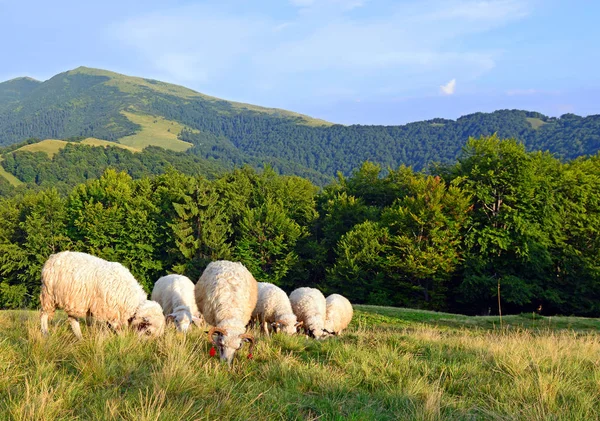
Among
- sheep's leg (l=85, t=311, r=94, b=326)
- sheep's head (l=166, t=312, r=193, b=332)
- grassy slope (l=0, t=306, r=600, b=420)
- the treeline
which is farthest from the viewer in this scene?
the treeline

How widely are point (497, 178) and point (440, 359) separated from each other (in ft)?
109

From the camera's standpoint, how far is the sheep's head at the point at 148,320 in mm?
7758

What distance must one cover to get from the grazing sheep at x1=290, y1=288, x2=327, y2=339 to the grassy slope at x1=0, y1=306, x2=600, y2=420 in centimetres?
752

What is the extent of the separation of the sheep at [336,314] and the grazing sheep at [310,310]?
2.79ft

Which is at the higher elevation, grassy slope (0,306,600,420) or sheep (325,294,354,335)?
grassy slope (0,306,600,420)

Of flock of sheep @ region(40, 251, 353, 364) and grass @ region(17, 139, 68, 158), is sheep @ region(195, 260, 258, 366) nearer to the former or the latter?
flock of sheep @ region(40, 251, 353, 364)

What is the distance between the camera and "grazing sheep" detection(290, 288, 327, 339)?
14117 mm

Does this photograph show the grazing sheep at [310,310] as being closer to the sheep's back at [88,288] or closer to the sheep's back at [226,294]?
the sheep's back at [226,294]

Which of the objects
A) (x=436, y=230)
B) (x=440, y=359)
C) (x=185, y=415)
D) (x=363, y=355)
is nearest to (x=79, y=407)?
(x=185, y=415)

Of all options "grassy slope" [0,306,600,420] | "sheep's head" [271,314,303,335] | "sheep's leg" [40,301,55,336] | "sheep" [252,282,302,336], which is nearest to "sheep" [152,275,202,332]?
"sheep" [252,282,302,336]


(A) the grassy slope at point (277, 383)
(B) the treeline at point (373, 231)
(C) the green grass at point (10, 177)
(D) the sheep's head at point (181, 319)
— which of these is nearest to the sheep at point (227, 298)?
(A) the grassy slope at point (277, 383)

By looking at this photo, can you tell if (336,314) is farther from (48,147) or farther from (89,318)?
(48,147)

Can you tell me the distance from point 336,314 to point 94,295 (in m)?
11.2

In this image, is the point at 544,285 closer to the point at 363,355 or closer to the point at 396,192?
the point at 396,192
